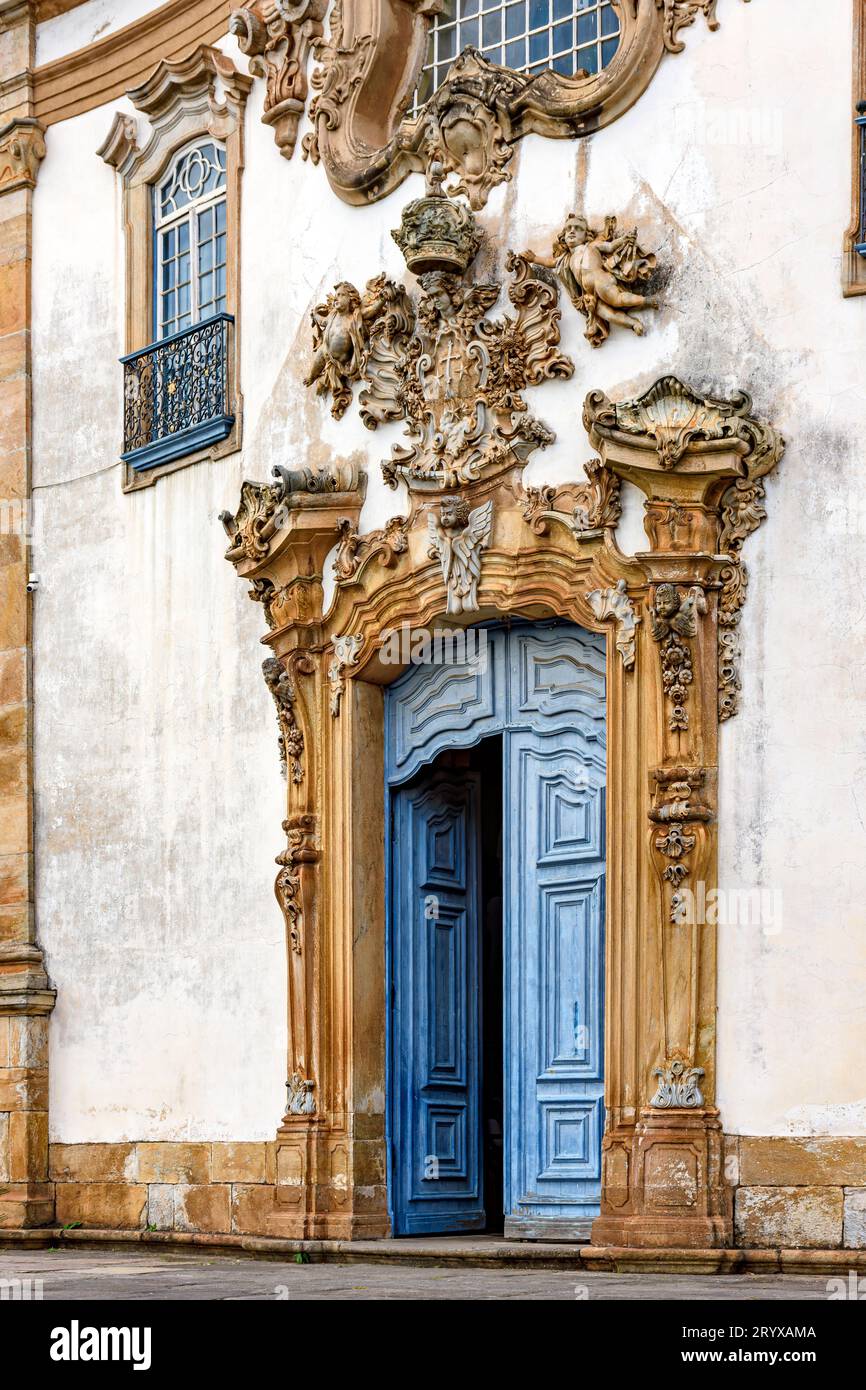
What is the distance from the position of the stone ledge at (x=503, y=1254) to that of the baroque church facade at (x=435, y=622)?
0.05 metres

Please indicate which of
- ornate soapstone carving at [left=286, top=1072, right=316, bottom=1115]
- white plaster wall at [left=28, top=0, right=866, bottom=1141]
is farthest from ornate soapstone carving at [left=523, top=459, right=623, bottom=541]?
ornate soapstone carving at [left=286, top=1072, right=316, bottom=1115]

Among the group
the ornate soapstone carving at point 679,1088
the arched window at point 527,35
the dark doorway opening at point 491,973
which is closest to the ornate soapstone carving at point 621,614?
the dark doorway opening at point 491,973

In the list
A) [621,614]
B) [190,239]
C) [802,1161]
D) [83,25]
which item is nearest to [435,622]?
[621,614]

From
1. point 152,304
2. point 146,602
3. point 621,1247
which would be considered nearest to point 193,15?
point 152,304

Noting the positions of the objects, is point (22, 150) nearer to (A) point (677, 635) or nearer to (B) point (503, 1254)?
(A) point (677, 635)

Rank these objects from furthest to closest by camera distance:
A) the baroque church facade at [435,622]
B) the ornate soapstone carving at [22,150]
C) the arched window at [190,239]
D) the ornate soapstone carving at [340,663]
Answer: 1. the ornate soapstone carving at [22,150]
2. the arched window at [190,239]
3. the ornate soapstone carving at [340,663]
4. the baroque church facade at [435,622]

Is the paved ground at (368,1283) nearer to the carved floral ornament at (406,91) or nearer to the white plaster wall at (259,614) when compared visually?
the white plaster wall at (259,614)

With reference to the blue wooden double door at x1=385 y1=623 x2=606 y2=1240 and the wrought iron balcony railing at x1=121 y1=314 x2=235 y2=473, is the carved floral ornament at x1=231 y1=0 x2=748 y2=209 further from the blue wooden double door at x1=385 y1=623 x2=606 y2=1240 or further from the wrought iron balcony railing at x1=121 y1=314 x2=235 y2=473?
the blue wooden double door at x1=385 y1=623 x2=606 y2=1240

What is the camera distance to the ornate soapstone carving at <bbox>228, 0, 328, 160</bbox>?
44.6ft

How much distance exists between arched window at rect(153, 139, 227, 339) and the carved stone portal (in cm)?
190

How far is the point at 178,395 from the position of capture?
14492 millimetres

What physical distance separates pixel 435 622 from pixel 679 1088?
279 centimetres

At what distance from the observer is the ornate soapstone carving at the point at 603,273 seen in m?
11.6
